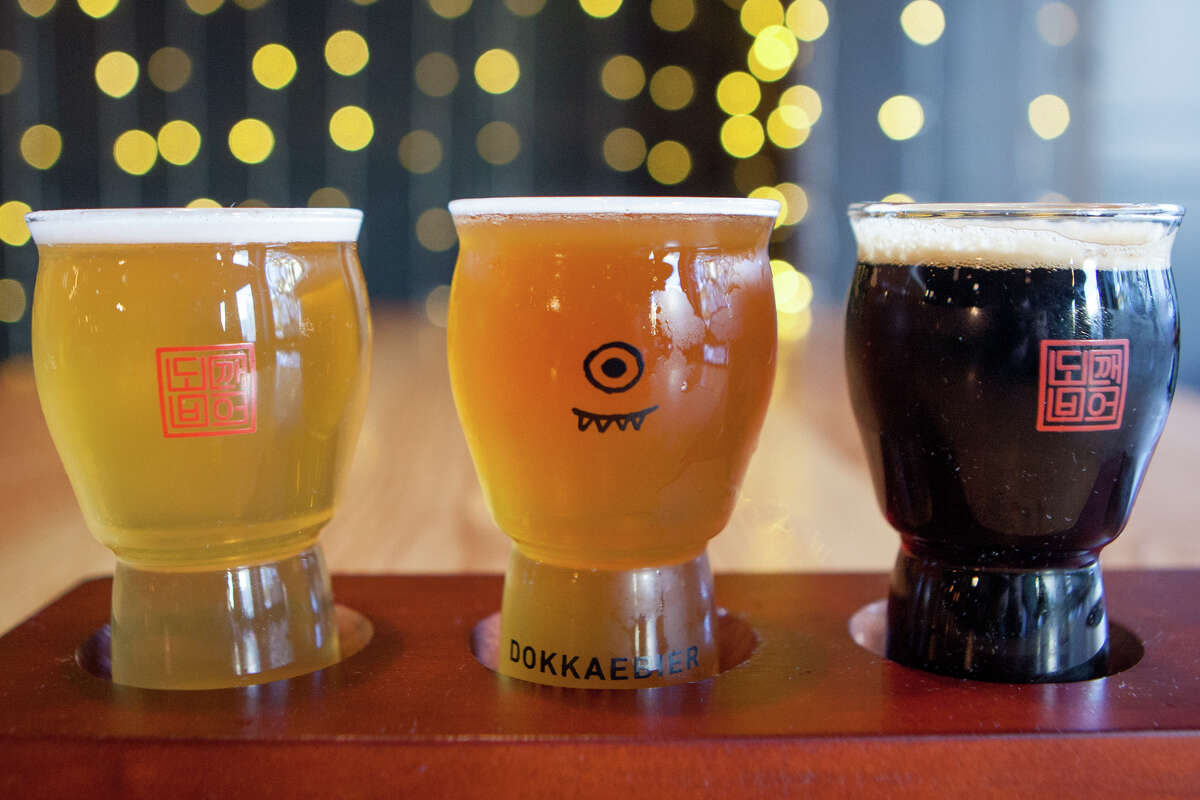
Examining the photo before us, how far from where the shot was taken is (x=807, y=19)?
3256 millimetres

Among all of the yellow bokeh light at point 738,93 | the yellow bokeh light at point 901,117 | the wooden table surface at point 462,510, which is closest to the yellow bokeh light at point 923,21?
the yellow bokeh light at point 901,117

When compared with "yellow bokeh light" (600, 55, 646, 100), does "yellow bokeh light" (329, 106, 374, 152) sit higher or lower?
lower

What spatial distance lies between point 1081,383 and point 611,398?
233 mm

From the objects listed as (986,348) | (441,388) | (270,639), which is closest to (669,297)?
(986,348)

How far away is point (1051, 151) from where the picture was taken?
3.13 m

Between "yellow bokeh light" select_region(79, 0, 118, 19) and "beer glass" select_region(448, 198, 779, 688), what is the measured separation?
278 centimetres

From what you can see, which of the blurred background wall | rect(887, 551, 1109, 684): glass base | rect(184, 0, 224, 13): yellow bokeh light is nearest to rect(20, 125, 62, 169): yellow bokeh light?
the blurred background wall

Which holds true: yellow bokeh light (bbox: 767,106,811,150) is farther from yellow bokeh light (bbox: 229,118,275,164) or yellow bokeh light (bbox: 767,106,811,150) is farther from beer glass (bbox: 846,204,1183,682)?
beer glass (bbox: 846,204,1183,682)

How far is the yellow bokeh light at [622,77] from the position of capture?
3477 millimetres

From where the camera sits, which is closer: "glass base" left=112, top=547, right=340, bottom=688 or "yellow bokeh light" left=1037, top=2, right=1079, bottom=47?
"glass base" left=112, top=547, right=340, bottom=688

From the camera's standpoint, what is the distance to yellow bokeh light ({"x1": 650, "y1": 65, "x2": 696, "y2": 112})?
3527mm

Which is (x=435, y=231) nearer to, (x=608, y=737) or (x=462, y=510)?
(x=462, y=510)

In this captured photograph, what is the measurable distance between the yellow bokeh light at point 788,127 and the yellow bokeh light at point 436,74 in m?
0.95

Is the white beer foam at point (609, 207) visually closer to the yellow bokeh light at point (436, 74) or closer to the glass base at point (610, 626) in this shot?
the glass base at point (610, 626)
